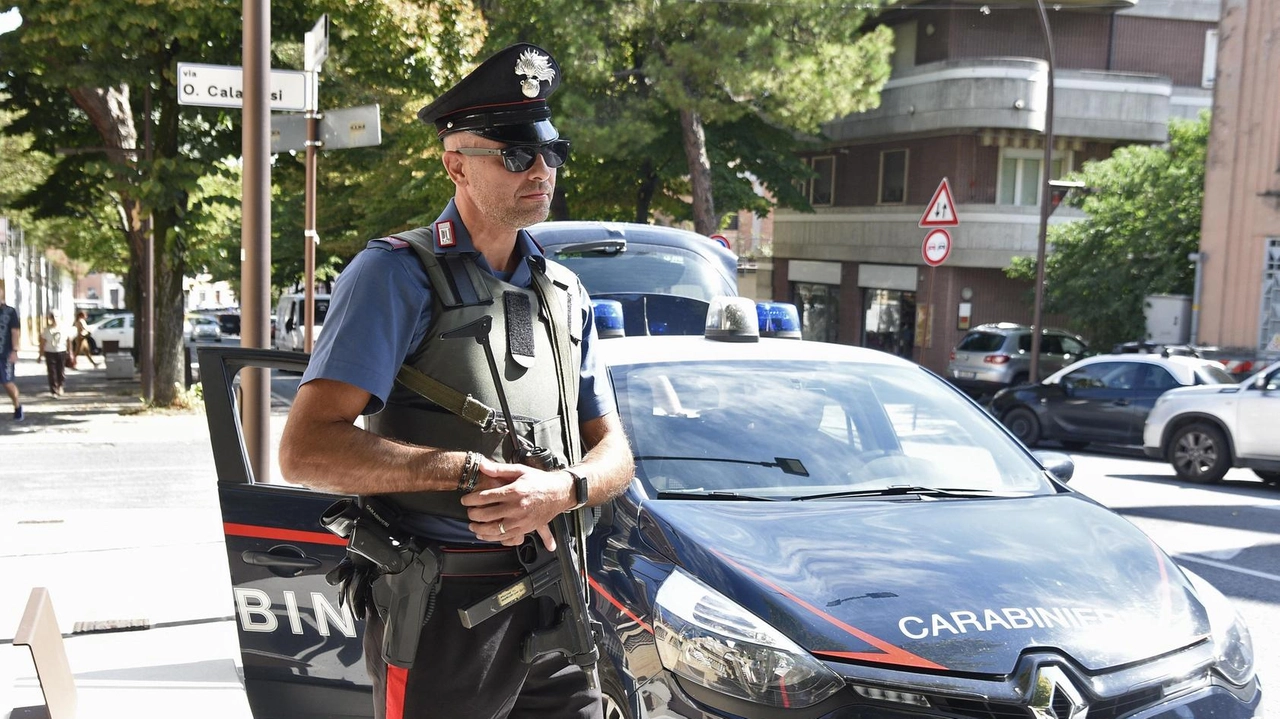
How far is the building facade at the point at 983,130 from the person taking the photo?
102ft

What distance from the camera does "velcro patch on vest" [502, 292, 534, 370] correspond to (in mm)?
2445

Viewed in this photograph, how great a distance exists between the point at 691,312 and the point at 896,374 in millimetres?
4100

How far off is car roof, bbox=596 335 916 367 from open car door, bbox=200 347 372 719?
124 centimetres

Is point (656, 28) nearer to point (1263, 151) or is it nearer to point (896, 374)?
point (1263, 151)

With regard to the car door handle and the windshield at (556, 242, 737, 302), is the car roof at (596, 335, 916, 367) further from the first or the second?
the windshield at (556, 242, 737, 302)

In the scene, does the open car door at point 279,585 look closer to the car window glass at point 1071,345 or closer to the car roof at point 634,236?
the car roof at point 634,236

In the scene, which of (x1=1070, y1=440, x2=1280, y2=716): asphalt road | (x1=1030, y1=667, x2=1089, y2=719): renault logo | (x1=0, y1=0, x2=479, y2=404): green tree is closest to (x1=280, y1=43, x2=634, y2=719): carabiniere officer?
(x1=1030, y1=667, x2=1089, y2=719): renault logo

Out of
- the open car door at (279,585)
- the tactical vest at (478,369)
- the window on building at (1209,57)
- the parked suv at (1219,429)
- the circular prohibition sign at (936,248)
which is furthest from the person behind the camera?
the window on building at (1209,57)

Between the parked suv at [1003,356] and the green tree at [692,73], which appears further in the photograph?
the green tree at [692,73]

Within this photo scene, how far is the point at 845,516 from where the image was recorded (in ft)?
12.0

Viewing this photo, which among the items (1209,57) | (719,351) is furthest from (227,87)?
(1209,57)

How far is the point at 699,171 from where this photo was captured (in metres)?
25.7

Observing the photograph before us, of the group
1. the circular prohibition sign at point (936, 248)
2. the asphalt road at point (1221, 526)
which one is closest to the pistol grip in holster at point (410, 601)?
the asphalt road at point (1221, 526)

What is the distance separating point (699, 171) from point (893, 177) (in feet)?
33.4
